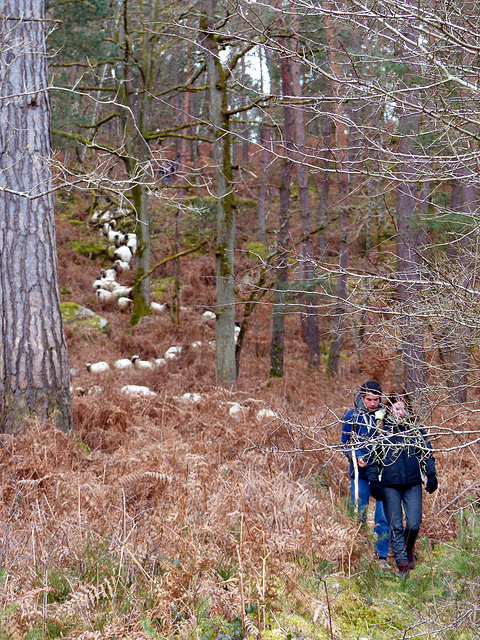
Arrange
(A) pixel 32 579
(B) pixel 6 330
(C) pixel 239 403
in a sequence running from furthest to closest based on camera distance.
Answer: (C) pixel 239 403 → (B) pixel 6 330 → (A) pixel 32 579

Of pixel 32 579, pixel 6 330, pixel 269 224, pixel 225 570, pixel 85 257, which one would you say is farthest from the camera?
pixel 269 224

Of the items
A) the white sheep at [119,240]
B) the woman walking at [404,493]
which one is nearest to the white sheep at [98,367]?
the woman walking at [404,493]

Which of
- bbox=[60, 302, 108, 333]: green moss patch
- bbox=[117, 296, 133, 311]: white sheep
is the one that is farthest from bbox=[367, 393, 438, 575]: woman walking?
bbox=[117, 296, 133, 311]: white sheep

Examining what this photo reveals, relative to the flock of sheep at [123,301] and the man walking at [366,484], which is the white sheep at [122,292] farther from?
the man walking at [366,484]

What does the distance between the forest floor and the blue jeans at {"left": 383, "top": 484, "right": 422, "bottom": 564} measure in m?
0.19

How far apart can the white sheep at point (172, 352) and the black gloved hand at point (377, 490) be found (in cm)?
776

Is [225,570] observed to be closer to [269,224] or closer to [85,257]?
[85,257]

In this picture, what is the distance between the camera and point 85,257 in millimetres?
20828

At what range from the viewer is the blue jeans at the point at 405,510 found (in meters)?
5.06

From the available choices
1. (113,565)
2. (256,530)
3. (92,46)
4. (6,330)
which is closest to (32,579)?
(113,565)

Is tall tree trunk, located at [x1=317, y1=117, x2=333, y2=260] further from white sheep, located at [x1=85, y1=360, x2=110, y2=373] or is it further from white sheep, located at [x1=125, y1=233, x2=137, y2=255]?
white sheep, located at [x1=125, y1=233, x2=137, y2=255]

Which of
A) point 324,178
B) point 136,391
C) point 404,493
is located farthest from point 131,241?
point 404,493

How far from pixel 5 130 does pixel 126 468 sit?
4023 millimetres

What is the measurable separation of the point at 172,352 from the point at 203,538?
9.38 meters
